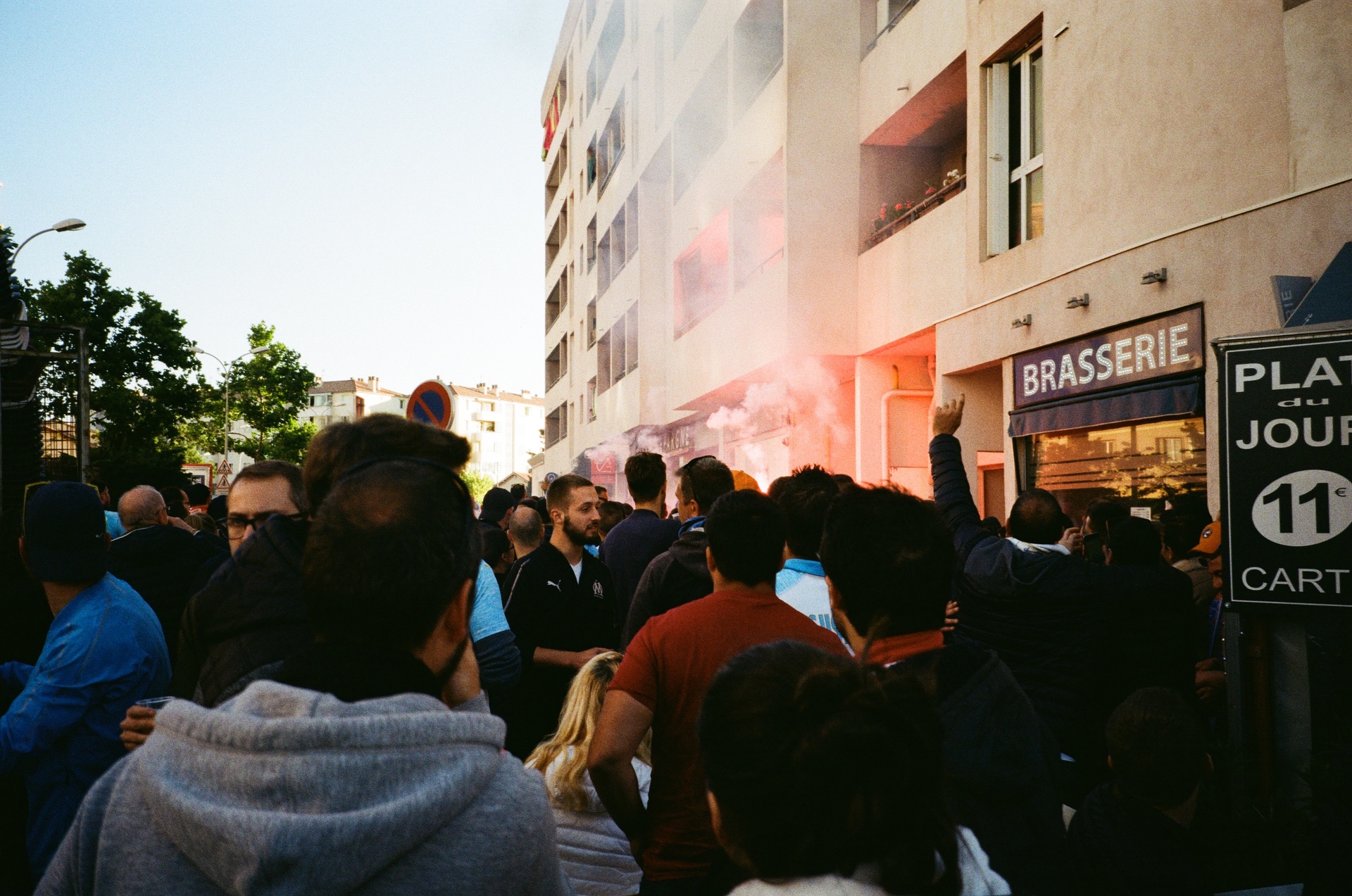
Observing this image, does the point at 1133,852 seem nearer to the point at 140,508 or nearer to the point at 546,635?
the point at 546,635

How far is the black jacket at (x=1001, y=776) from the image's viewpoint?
1894mm

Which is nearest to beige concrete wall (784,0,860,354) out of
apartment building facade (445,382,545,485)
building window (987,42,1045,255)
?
building window (987,42,1045,255)

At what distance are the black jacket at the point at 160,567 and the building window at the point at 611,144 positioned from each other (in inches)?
1041

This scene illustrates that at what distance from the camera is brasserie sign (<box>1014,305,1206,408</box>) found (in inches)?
325

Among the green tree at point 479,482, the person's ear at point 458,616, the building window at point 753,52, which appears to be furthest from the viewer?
the green tree at point 479,482

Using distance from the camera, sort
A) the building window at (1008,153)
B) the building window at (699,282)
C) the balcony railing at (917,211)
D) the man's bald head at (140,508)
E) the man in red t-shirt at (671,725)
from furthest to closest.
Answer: the building window at (699,282) < the balcony railing at (917,211) < the building window at (1008,153) < the man's bald head at (140,508) < the man in red t-shirt at (671,725)

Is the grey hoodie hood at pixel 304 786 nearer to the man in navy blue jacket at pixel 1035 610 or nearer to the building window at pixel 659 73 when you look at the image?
the man in navy blue jacket at pixel 1035 610

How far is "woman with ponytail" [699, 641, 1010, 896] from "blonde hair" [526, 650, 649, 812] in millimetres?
1689

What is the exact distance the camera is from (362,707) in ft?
4.40

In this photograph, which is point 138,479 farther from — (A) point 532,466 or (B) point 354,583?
(A) point 532,466

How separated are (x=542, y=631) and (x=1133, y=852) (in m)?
2.83

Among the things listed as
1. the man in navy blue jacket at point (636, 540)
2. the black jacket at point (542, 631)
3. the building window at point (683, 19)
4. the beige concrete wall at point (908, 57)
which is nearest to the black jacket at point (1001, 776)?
the black jacket at point (542, 631)

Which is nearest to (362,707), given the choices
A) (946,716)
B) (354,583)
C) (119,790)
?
(354,583)

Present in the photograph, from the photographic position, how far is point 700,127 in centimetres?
2236
